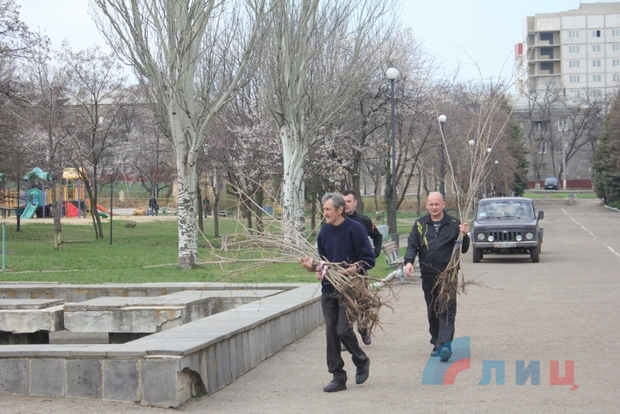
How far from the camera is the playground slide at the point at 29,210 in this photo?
56697 mm

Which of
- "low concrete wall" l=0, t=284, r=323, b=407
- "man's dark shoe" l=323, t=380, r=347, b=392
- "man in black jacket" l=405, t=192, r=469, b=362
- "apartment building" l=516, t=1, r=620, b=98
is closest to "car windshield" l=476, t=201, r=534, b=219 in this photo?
"man in black jacket" l=405, t=192, r=469, b=362

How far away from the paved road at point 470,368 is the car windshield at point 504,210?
10.3 metres

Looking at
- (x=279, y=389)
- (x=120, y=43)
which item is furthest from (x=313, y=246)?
(x=120, y=43)

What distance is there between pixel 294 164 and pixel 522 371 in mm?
23269

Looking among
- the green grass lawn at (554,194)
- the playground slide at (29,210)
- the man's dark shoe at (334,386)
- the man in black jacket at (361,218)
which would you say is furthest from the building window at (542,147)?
the man's dark shoe at (334,386)

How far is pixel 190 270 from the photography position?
2259 centimetres

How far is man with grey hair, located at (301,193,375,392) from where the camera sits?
8570mm

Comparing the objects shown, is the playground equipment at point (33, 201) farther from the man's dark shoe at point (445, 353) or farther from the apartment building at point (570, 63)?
the apartment building at point (570, 63)

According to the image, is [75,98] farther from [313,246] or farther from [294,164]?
[313,246]

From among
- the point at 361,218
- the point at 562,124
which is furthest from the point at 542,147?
the point at 361,218

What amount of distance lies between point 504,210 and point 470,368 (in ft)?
66.0

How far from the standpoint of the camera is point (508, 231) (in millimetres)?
27484

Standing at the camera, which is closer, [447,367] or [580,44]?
[447,367]

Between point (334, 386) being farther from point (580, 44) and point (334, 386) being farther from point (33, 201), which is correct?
point (580, 44)
